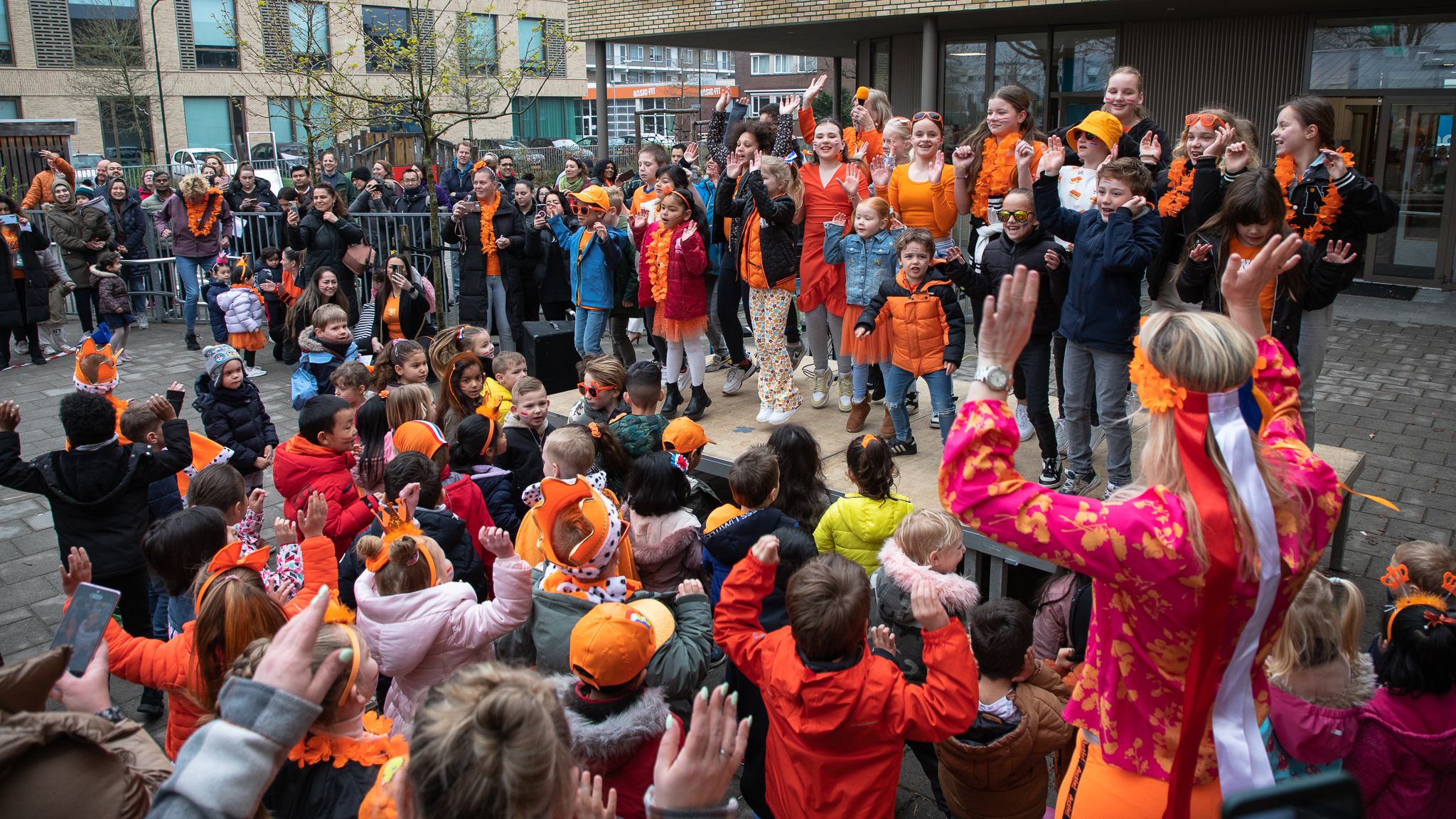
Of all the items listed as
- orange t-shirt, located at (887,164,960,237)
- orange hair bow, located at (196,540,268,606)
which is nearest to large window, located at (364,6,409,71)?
orange t-shirt, located at (887,164,960,237)

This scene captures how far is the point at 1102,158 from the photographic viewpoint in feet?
17.4

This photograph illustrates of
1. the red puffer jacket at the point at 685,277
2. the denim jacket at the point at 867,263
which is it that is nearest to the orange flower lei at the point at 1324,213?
the denim jacket at the point at 867,263

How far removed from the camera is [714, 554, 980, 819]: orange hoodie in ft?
8.10

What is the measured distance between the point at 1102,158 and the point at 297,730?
16.2 feet

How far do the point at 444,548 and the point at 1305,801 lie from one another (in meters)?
3.34

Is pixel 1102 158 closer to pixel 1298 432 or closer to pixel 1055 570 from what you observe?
pixel 1055 570

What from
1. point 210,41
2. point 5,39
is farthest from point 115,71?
point 5,39

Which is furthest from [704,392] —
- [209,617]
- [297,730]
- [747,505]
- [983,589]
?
[297,730]

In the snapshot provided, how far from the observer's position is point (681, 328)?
6762mm

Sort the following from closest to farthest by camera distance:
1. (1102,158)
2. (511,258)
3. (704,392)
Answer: (1102,158), (704,392), (511,258)

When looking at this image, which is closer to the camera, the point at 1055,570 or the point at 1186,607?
the point at 1186,607

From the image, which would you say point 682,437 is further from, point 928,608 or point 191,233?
point 191,233

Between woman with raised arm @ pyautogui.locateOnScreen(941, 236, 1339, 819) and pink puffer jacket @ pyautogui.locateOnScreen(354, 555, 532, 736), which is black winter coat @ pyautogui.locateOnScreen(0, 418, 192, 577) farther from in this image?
woman with raised arm @ pyautogui.locateOnScreen(941, 236, 1339, 819)

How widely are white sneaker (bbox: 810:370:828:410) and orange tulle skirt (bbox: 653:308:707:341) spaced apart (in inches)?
34.4
